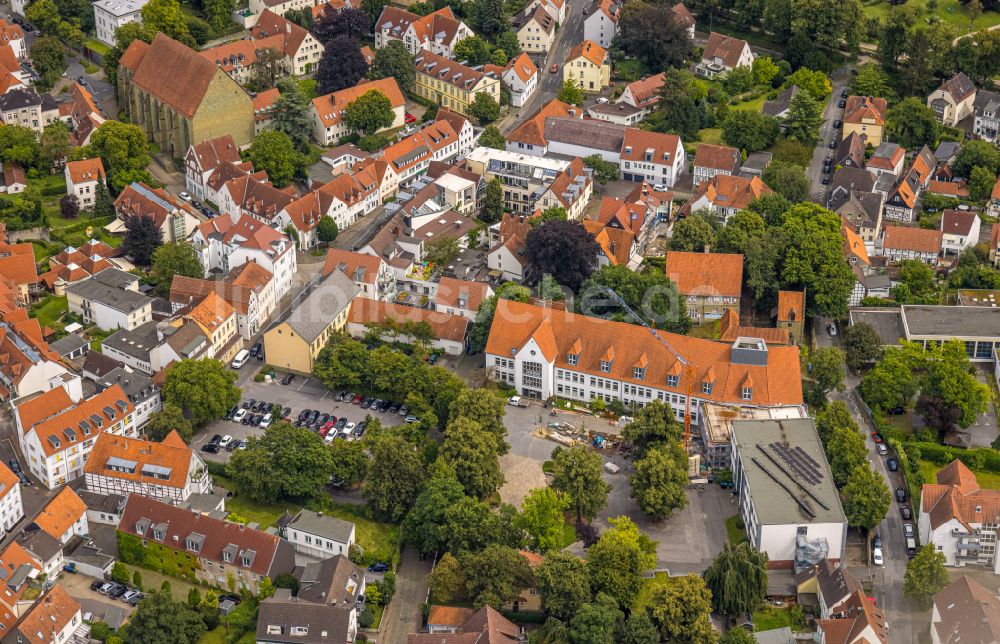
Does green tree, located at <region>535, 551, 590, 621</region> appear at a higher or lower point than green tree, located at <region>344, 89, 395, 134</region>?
lower

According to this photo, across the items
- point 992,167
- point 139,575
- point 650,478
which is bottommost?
point 139,575

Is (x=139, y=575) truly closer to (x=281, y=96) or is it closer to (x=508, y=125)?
(x=281, y=96)

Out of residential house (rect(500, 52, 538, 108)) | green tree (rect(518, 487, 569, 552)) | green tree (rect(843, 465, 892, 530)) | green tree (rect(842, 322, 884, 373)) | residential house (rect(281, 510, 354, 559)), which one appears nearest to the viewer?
green tree (rect(518, 487, 569, 552))

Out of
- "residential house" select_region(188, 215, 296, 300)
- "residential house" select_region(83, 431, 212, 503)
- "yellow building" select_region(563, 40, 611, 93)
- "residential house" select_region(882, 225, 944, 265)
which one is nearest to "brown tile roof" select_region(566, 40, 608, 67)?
"yellow building" select_region(563, 40, 611, 93)

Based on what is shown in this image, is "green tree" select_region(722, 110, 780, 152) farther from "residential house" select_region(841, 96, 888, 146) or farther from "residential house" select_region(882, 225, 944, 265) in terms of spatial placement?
"residential house" select_region(882, 225, 944, 265)

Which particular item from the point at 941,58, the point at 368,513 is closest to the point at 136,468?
the point at 368,513

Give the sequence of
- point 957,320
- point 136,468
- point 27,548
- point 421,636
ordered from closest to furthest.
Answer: point 421,636 < point 27,548 < point 136,468 < point 957,320

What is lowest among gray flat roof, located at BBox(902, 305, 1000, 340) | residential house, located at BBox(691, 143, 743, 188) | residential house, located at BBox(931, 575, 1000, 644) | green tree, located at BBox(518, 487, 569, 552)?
green tree, located at BBox(518, 487, 569, 552)
